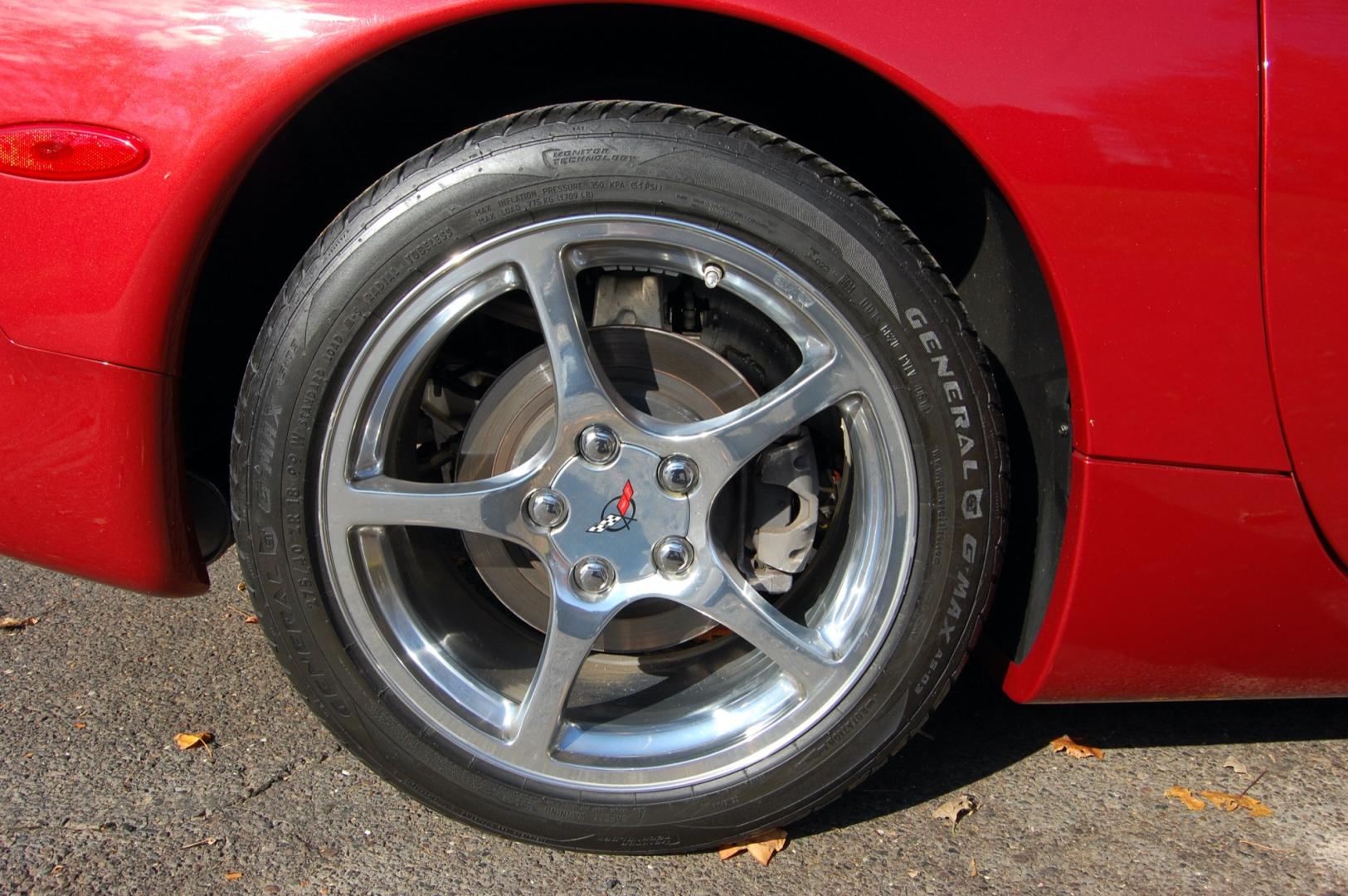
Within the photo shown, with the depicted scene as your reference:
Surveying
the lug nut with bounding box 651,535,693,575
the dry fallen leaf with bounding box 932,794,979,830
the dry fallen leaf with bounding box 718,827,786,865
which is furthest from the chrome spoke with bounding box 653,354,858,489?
the dry fallen leaf with bounding box 932,794,979,830

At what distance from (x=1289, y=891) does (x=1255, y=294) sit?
0.94m

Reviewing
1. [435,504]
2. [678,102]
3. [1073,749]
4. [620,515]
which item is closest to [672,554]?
[620,515]

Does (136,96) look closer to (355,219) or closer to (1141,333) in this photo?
(355,219)

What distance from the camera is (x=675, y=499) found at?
1.66 metres

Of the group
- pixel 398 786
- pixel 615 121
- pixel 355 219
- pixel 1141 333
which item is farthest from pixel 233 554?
pixel 1141 333

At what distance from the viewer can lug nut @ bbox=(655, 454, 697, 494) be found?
5.41 feet

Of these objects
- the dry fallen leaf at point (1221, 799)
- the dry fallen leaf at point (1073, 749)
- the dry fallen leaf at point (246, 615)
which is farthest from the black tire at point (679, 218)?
the dry fallen leaf at point (246, 615)

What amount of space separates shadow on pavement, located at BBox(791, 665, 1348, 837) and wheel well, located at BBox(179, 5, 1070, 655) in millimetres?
315

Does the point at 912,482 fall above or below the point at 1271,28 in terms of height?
below

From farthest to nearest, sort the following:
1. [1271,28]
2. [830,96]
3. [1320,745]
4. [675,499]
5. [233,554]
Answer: [233,554]
[1320,745]
[830,96]
[675,499]
[1271,28]

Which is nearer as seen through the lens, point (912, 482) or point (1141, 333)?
point (1141, 333)

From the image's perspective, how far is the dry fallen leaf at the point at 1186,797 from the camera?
1921mm

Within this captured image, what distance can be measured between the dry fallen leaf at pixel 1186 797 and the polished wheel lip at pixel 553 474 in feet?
2.35

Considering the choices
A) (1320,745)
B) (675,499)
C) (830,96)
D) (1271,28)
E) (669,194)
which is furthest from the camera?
(1320,745)
